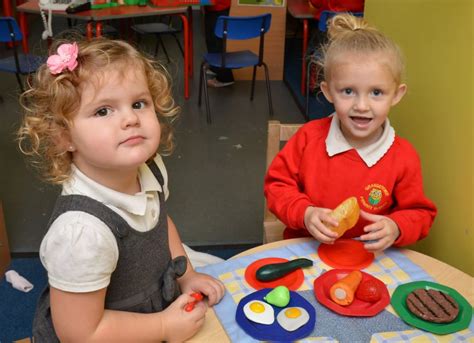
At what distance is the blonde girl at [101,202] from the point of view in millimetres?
971

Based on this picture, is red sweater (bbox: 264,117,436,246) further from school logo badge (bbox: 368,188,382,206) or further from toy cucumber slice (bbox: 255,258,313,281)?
toy cucumber slice (bbox: 255,258,313,281)

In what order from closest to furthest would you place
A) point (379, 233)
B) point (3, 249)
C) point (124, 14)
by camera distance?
point (379, 233), point (3, 249), point (124, 14)

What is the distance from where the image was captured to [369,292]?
1146mm

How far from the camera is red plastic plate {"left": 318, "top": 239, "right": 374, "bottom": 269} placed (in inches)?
→ 50.6

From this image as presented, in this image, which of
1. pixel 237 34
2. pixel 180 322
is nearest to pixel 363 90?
pixel 180 322

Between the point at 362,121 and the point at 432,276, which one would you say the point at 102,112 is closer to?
the point at 362,121

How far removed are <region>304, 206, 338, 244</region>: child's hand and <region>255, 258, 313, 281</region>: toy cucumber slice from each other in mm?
74

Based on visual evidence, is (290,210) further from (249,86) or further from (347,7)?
(249,86)

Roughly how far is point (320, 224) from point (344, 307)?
0.76ft

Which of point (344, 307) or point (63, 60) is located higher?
point (63, 60)

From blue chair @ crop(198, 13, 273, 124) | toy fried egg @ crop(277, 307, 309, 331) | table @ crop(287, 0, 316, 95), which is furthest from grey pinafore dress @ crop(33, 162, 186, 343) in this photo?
table @ crop(287, 0, 316, 95)

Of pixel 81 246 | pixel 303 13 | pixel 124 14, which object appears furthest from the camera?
pixel 303 13

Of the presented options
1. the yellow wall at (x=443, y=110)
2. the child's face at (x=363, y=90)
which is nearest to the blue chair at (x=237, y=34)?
the yellow wall at (x=443, y=110)

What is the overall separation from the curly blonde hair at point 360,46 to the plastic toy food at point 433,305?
0.55 meters
